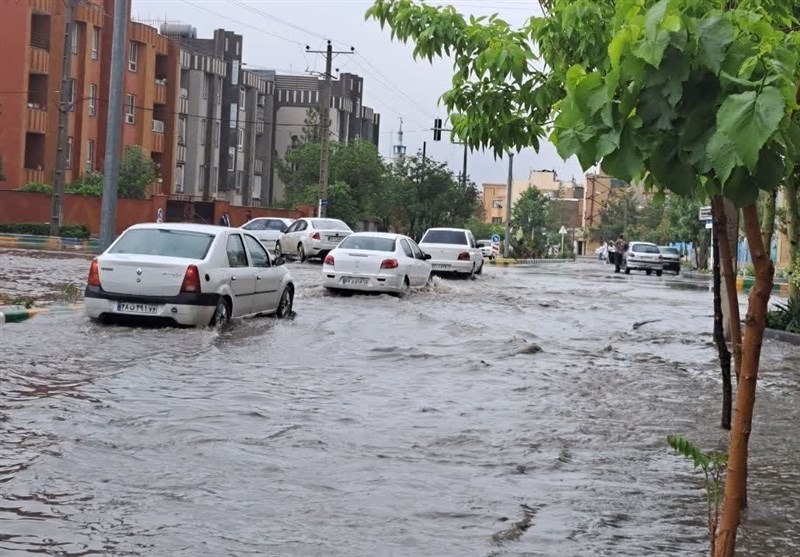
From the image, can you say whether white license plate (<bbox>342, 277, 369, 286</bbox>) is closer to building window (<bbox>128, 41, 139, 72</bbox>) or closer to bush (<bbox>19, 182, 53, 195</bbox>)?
bush (<bbox>19, 182, 53, 195</bbox>)

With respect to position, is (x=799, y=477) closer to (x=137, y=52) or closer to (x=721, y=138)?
(x=721, y=138)

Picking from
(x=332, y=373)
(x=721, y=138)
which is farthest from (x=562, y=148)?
(x=332, y=373)

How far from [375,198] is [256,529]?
7142 cm

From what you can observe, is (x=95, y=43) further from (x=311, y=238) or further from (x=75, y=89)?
(x=311, y=238)

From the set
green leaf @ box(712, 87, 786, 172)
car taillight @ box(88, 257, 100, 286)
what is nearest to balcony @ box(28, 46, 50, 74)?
car taillight @ box(88, 257, 100, 286)

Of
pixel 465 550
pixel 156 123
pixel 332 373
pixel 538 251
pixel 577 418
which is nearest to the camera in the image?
pixel 465 550

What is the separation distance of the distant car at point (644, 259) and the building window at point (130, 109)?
29343mm

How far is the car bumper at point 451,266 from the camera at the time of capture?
128 feet

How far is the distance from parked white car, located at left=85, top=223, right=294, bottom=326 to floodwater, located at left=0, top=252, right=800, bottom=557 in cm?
30

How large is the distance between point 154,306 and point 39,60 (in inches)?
1875

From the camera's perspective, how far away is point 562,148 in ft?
13.8

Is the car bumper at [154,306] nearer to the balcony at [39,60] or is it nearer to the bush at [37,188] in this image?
the bush at [37,188]

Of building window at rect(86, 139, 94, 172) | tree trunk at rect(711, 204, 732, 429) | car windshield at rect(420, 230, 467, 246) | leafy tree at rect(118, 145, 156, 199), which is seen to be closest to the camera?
tree trunk at rect(711, 204, 732, 429)

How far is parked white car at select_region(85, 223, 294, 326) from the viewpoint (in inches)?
619
